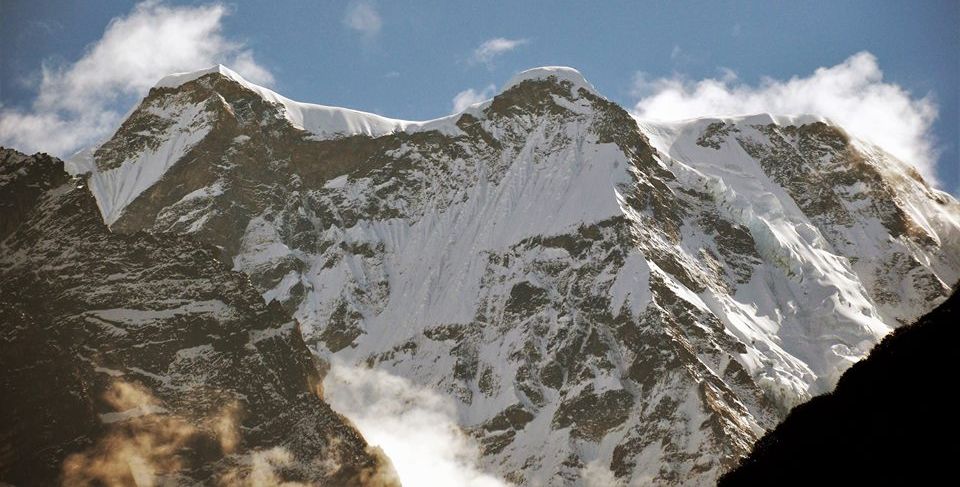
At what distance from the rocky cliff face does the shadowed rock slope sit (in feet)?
301

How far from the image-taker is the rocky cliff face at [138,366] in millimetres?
137625

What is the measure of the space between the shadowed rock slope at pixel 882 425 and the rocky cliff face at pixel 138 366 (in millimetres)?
91851

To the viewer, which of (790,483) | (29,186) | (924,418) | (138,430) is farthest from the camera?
(29,186)

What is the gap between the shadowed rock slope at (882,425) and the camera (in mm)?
46469

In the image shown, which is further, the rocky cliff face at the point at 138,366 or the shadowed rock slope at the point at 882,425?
the rocky cliff face at the point at 138,366

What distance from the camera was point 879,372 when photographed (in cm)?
5362

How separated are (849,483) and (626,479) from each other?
489 ft

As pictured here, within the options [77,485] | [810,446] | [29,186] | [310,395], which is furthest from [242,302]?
[810,446]

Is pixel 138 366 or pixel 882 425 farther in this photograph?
pixel 138 366

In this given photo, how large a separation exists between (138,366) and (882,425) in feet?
368

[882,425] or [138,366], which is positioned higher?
[138,366]

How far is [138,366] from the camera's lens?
5955 inches

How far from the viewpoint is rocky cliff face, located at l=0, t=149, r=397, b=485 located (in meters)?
138

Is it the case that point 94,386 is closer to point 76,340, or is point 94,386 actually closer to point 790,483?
point 76,340
